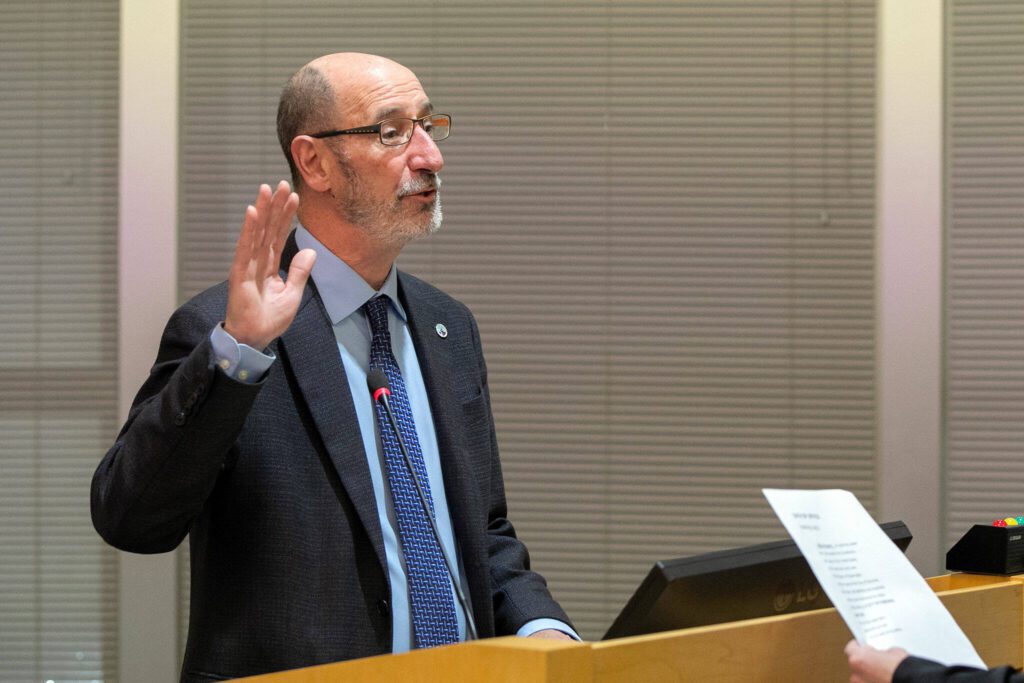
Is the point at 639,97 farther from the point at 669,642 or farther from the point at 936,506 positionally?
the point at 669,642

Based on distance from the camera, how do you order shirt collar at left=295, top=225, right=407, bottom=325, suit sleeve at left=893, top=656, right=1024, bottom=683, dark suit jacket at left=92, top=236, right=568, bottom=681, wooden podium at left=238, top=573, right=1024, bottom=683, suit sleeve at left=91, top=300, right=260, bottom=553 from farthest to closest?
1. shirt collar at left=295, top=225, right=407, bottom=325
2. dark suit jacket at left=92, top=236, right=568, bottom=681
3. suit sleeve at left=91, top=300, right=260, bottom=553
4. suit sleeve at left=893, top=656, right=1024, bottom=683
5. wooden podium at left=238, top=573, right=1024, bottom=683

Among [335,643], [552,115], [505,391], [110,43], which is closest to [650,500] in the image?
[505,391]

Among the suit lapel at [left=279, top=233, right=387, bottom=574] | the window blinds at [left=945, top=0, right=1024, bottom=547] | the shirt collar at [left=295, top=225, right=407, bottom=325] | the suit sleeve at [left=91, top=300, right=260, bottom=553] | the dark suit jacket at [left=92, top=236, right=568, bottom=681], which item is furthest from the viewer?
the window blinds at [left=945, top=0, right=1024, bottom=547]

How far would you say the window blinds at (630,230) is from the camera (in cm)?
345

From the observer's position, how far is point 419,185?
1.96 meters

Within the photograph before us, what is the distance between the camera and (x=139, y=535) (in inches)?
62.0

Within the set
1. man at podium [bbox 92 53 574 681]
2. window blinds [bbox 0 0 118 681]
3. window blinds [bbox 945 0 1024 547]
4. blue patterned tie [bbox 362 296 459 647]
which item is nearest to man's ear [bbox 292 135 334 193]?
man at podium [bbox 92 53 574 681]

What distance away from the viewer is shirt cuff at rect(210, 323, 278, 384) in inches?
57.4

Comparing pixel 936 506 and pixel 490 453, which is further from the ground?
pixel 490 453

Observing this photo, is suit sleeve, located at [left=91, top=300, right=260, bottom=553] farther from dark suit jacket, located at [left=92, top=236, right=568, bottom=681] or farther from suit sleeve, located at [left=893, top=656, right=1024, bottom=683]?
suit sleeve, located at [left=893, top=656, right=1024, bottom=683]

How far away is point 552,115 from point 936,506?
166 cm

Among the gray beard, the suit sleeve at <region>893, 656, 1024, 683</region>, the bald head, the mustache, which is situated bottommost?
the suit sleeve at <region>893, 656, 1024, 683</region>

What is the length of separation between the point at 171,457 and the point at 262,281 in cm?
26

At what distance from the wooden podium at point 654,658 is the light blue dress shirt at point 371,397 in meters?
0.53
